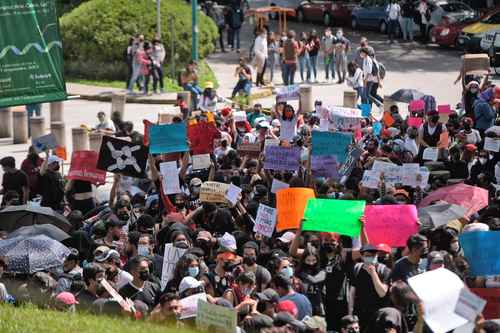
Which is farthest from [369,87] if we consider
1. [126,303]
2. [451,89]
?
[126,303]

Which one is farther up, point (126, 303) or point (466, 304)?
point (466, 304)

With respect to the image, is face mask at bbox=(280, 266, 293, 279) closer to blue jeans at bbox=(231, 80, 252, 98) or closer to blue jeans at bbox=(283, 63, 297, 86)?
blue jeans at bbox=(231, 80, 252, 98)

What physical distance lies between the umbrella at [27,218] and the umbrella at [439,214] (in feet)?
13.9

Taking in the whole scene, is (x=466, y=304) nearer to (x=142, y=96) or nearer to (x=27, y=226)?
(x=27, y=226)

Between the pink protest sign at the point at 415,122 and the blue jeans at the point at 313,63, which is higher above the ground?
the pink protest sign at the point at 415,122

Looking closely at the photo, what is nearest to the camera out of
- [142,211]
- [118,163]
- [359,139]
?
[142,211]

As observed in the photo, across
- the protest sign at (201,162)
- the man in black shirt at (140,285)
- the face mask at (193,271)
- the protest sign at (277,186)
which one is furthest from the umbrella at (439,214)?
the protest sign at (201,162)

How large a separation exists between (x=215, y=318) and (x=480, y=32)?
88.8 feet

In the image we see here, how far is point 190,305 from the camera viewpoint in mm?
10977

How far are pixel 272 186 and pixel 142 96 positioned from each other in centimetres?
1649

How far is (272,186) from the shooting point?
1580cm

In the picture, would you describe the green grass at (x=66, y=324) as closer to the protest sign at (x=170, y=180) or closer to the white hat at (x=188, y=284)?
the white hat at (x=188, y=284)

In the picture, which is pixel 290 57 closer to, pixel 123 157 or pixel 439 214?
pixel 123 157

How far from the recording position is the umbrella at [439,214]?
531 inches
